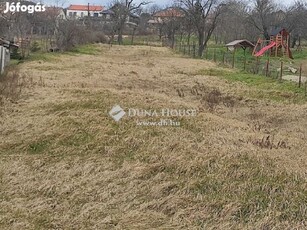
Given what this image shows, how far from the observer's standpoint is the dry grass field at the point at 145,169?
349 centimetres

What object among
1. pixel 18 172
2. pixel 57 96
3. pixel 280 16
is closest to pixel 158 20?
pixel 280 16

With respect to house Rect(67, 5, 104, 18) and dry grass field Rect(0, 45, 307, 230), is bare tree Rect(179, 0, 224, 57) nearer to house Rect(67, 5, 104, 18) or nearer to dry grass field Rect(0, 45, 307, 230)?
dry grass field Rect(0, 45, 307, 230)

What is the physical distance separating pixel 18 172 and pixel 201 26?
27.9 meters

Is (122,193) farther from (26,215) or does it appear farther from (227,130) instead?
(227,130)

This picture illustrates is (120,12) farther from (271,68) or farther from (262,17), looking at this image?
(271,68)

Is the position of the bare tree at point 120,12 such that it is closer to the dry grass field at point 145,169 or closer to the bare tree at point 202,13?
the bare tree at point 202,13

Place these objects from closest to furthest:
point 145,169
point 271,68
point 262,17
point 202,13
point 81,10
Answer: point 145,169 < point 271,68 < point 202,13 < point 262,17 < point 81,10

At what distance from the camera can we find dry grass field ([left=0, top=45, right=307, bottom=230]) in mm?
3492

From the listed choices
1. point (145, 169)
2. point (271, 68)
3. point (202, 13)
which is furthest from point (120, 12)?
point (145, 169)

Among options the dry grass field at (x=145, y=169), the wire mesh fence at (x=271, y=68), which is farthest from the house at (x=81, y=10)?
the dry grass field at (x=145, y=169)

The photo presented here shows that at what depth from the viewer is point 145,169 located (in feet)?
14.7

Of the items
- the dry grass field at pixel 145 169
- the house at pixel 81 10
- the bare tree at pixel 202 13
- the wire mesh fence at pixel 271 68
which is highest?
the house at pixel 81 10

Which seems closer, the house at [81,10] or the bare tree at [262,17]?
the bare tree at [262,17]

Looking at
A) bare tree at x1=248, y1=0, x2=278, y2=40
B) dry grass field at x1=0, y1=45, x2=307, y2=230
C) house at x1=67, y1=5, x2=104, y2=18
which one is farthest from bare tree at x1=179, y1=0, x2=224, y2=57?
house at x1=67, y1=5, x2=104, y2=18
